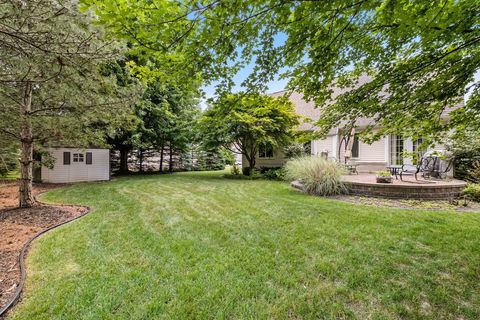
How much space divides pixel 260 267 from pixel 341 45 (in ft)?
9.41

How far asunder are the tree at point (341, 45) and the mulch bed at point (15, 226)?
3.18 metres

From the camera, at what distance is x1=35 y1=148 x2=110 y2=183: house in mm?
11469

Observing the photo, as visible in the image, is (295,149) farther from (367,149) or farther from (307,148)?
(367,149)

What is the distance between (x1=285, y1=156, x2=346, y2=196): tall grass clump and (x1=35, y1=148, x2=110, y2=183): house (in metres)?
10.4

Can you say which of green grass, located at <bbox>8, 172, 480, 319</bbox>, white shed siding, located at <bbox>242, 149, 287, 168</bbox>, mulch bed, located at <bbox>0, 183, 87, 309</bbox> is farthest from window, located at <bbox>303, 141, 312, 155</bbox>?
mulch bed, located at <bbox>0, 183, 87, 309</bbox>

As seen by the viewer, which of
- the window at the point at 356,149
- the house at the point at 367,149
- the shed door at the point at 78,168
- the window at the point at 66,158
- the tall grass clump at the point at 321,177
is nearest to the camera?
the tall grass clump at the point at 321,177

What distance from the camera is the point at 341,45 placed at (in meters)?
2.69

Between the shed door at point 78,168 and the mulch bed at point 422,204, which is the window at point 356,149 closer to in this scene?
the mulch bed at point 422,204

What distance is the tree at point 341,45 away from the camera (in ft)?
6.86

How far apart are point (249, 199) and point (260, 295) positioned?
4.53 metres

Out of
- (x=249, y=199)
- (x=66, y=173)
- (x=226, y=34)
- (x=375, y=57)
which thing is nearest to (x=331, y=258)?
(x=375, y=57)

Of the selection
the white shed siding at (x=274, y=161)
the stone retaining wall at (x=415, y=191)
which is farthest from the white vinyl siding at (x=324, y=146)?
the stone retaining wall at (x=415, y=191)

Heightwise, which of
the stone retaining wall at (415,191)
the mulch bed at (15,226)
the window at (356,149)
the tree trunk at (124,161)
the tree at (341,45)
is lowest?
the mulch bed at (15,226)

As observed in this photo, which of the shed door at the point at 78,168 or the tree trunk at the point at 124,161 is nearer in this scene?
the shed door at the point at 78,168
